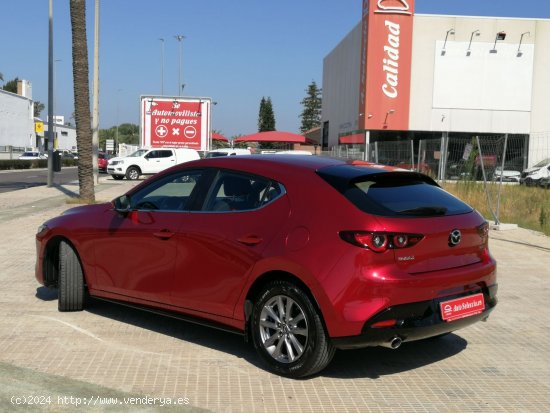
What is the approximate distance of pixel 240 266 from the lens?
15.0 feet

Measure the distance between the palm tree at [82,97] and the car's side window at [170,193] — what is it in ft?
41.3

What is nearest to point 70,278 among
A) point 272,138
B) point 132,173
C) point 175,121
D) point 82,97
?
point 82,97

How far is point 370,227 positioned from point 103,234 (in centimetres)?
272

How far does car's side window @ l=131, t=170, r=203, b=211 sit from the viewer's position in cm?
525

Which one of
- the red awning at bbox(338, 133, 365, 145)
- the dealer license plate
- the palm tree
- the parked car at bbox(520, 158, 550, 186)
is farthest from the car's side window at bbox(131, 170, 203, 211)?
the red awning at bbox(338, 133, 365, 145)

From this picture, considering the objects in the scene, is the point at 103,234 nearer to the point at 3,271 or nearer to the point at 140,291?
the point at 140,291

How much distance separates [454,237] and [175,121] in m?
25.6

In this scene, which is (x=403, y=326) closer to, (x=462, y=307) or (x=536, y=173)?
(x=462, y=307)

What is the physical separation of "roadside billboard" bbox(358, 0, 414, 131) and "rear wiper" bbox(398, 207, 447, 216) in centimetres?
3026

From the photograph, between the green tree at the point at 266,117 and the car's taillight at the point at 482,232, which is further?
the green tree at the point at 266,117

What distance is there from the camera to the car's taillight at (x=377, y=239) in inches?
159

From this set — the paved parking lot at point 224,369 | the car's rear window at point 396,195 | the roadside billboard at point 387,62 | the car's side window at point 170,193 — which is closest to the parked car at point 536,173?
the roadside billboard at point 387,62

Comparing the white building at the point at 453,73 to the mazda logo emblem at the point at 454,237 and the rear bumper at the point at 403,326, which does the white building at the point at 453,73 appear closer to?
the mazda logo emblem at the point at 454,237

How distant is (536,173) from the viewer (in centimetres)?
2325
